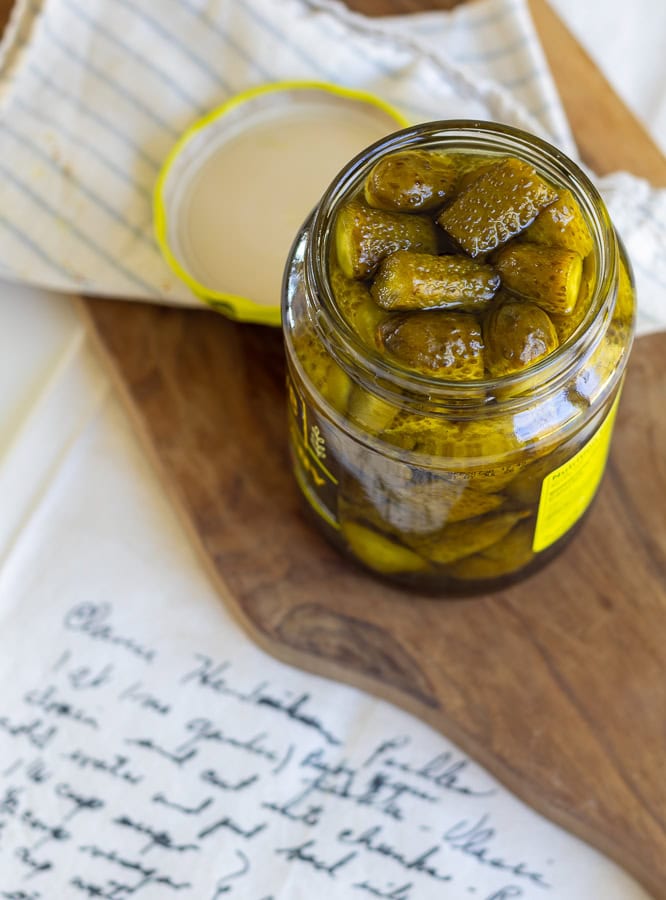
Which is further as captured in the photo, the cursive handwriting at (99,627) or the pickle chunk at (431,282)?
the cursive handwriting at (99,627)

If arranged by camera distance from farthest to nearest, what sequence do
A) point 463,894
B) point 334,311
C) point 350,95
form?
point 350,95 → point 463,894 → point 334,311

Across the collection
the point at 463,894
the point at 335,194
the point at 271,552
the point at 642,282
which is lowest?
the point at 463,894

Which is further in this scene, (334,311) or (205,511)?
(205,511)

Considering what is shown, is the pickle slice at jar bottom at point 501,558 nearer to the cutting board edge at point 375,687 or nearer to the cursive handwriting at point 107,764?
the cutting board edge at point 375,687

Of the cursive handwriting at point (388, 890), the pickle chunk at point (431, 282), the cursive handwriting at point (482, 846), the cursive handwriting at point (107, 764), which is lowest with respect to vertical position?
the cursive handwriting at point (388, 890)

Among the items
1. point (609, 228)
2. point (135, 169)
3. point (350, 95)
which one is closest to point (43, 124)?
point (135, 169)

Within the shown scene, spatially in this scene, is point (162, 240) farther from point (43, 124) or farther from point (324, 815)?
point (324, 815)

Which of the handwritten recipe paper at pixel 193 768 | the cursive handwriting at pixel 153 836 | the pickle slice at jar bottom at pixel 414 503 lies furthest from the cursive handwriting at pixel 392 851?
the pickle slice at jar bottom at pixel 414 503

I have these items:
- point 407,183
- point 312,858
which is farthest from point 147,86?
point 312,858
